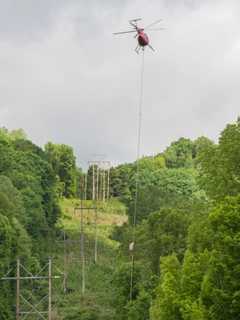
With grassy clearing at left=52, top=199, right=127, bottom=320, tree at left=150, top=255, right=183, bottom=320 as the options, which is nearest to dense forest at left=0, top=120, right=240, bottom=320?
tree at left=150, top=255, right=183, bottom=320

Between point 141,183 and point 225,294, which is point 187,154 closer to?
point 141,183

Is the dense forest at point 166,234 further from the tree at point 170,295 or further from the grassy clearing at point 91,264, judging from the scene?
the grassy clearing at point 91,264

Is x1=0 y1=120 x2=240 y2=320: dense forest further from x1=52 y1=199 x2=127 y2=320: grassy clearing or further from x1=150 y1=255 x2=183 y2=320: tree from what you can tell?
x1=52 y1=199 x2=127 y2=320: grassy clearing

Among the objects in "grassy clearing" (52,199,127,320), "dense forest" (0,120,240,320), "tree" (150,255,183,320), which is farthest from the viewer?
"grassy clearing" (52,199,127,320)

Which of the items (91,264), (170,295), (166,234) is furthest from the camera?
(91,264)

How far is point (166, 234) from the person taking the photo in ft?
199

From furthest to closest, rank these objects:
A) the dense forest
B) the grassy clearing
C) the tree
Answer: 1. the grassy clearing
2. the tree
3. the dense forest

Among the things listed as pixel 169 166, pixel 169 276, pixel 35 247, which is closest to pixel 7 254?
pixel 35 247

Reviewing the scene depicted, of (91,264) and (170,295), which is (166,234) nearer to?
(170,295)

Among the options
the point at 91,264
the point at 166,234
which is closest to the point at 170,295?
the point at 166,234

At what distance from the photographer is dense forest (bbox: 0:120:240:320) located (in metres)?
34.4

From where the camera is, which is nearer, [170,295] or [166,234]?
[170,295]

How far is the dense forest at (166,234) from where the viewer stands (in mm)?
34438

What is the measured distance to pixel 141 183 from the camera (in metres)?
152
